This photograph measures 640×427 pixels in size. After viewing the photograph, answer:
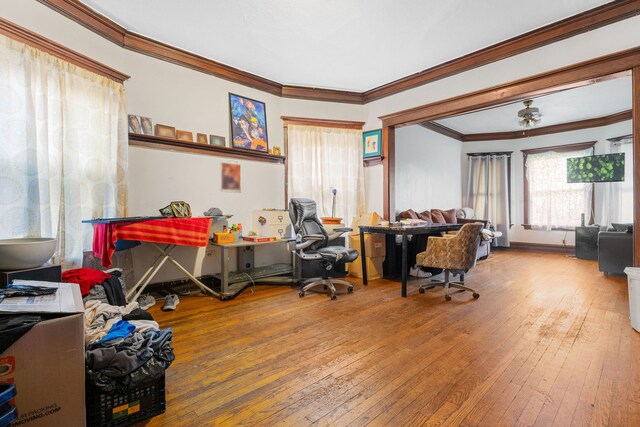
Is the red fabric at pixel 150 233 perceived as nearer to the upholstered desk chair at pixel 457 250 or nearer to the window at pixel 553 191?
the upholstered desk chair at pixel 457 250

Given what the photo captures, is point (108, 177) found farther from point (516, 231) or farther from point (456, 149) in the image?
point (516, 231)

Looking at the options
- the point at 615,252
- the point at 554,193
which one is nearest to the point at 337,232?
the point at 615,252

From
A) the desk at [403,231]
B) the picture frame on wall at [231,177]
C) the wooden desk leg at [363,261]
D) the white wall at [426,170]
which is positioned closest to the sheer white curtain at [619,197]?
the white wall at [426,170]

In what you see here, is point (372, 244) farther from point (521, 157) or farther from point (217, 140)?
point (521, 157)

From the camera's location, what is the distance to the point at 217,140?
12.4 feet

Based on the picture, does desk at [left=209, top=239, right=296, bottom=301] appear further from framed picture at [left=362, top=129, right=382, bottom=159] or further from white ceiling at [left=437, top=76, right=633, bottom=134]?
white ceiling at [left=437, top=76, right=633, bottom=134]

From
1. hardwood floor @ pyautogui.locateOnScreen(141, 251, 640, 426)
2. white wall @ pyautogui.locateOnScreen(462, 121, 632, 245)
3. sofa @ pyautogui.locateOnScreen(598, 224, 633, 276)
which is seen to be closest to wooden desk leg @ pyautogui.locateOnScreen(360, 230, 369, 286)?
hardwood floor @ pyautogui.locateOnScreen(141, 251, 640, 426)

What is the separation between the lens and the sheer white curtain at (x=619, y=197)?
18.0ft

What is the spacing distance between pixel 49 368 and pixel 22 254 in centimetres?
94

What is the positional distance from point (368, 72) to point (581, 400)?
3.95m

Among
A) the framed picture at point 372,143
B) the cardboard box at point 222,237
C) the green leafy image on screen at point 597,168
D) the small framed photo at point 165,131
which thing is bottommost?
the cardboard box at point 222,237

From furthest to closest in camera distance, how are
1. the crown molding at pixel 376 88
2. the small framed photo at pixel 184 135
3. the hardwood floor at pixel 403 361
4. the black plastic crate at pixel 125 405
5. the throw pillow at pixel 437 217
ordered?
the throw pillow at pixel 437 217, the small framed photo at pixel 184 135, the crown molding at pixel 376 88, the hardwood floor at pixel 403 361, the black plastic crate at pixel 125 405

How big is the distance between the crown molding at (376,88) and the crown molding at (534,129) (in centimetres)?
174

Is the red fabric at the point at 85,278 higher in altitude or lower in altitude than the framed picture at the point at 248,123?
lower
